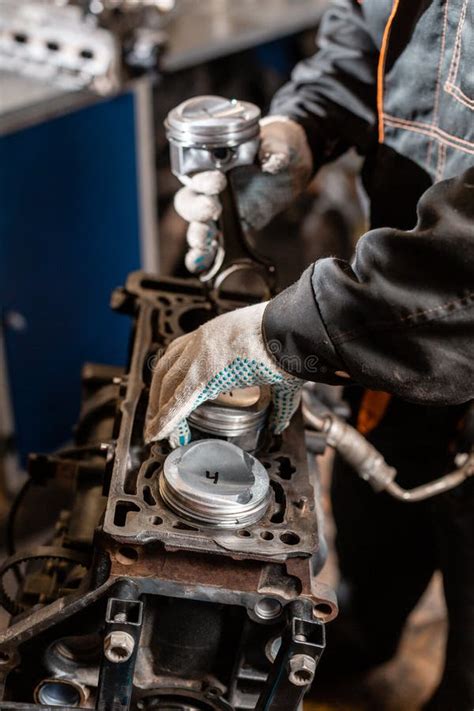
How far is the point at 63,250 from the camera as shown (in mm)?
2574

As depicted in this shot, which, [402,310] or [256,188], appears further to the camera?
[256,188]

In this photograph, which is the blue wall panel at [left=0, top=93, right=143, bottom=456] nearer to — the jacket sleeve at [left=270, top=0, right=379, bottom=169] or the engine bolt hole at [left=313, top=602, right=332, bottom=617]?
the jacket sleeve at [left=270, top=0, right=379, bottom=169]

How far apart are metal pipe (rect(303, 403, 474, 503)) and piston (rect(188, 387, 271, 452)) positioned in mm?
190

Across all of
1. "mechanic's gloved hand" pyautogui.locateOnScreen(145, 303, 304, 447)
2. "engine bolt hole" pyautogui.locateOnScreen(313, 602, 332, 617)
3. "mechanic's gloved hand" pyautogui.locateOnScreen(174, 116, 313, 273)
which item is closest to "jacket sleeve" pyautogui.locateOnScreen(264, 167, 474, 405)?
"mechanic's gloved hand" pyautogui.locateOnScreen(145, 303, 304, 447)

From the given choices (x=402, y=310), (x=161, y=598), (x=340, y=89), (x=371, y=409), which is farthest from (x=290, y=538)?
(x=340, y=89)

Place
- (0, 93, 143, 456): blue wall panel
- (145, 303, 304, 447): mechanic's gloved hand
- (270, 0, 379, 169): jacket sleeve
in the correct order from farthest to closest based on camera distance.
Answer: (0, 93, 143, 456): blue wall panel, (270, 0, 379, 169): jacket sleeve, (145, 303, 304, 447): mechanic's gloved hand

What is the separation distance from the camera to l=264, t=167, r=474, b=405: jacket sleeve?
106 cm

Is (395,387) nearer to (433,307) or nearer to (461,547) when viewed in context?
(433,307)

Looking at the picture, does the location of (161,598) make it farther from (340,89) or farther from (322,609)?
(340,89)

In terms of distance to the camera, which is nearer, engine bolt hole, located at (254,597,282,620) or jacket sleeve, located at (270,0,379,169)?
engine bolt hole, located at (254,597,282,620)

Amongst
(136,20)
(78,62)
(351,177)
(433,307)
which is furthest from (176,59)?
(433,307)

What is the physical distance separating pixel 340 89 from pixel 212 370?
78 cm

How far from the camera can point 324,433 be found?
1.45m

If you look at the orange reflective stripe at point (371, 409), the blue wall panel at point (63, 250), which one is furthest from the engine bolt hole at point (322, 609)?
the blue wall panel at point (63, 250)
